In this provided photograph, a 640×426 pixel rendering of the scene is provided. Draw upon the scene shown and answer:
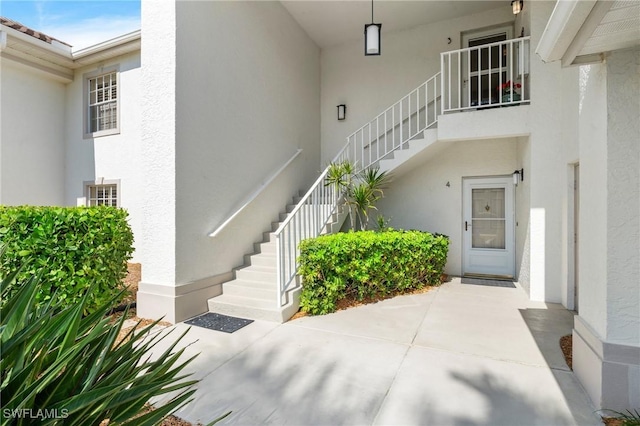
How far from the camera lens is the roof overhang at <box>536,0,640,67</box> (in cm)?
198

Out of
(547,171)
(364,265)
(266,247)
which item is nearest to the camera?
(364,265)

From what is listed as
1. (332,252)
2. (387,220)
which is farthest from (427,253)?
(332,252)

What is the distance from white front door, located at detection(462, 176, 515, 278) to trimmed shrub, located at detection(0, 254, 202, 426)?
7.25 m

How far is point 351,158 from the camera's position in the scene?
8.54 metres

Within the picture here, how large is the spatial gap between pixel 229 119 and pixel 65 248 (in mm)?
3175

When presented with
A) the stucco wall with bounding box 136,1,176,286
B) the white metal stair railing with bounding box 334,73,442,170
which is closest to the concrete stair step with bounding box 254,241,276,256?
the stucco wall with bounding box 136,1,176,286

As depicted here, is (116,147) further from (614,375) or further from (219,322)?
(614,375)

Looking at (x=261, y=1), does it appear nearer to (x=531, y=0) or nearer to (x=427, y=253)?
(x=531, y=0)

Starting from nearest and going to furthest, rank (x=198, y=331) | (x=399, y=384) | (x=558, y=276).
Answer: (x=399, y=384) → (x=198, y=331) → (x=558, y=276)

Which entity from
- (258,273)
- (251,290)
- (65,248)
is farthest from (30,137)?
(251,290)

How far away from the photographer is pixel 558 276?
5.34 m

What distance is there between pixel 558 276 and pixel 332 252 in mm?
3887

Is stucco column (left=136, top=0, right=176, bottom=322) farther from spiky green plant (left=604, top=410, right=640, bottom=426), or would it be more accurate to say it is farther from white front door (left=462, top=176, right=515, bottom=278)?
white front door (left=462, top=176, right=515, bottom=278)

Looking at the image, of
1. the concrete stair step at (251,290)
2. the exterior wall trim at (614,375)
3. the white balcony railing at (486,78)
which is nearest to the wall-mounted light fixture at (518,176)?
the white balcony railing at (486,78)
